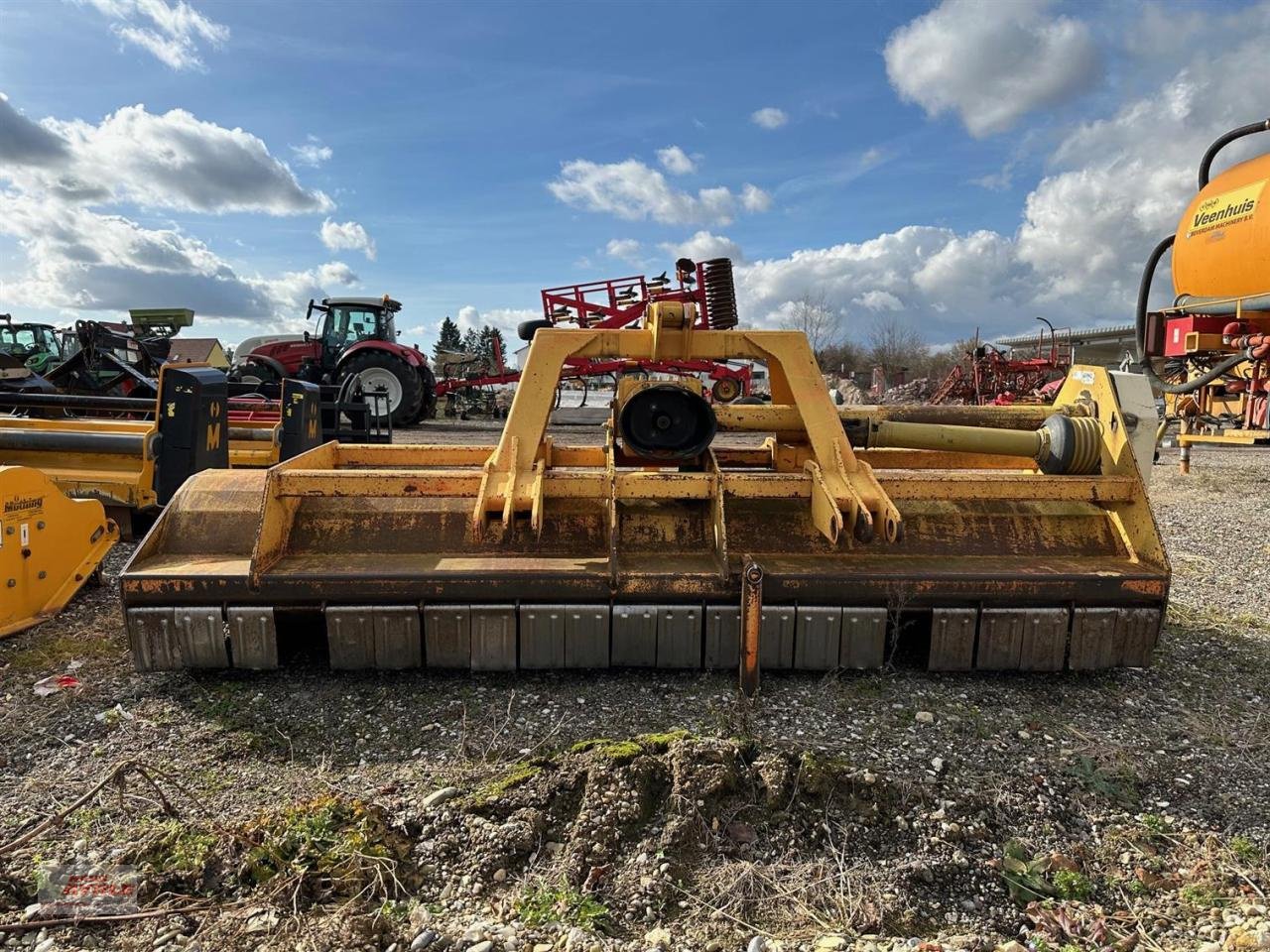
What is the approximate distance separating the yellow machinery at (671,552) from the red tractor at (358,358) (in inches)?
452

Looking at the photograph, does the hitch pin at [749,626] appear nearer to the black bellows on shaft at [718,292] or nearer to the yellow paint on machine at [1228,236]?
the yellow paint on machine at [1228,236]

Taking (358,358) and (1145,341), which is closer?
(1145,341)

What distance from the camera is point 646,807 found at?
101 inches

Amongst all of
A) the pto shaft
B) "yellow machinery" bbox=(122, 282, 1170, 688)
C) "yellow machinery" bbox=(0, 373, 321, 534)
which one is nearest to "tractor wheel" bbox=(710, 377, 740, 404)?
"yellow machinery" bbox=(0, 373, 321, 534)

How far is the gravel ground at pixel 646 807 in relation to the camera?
2127 mm

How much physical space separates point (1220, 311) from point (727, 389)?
9192 mm

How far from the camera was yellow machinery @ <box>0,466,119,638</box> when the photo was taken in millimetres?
4020

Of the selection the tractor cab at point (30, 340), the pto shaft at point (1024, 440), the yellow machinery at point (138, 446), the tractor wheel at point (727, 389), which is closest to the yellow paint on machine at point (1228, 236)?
the pto shaft at point (1024, 440)

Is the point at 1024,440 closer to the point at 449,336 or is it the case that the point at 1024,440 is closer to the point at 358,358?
the point at 358,358

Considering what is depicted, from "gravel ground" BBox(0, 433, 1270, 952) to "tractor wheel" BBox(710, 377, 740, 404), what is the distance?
1318 centimetres

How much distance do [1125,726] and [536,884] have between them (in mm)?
2658

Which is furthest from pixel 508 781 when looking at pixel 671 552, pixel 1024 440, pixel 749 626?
pixel 1024 440

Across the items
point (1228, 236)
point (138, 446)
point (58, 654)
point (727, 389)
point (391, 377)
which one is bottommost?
point (58, 654)

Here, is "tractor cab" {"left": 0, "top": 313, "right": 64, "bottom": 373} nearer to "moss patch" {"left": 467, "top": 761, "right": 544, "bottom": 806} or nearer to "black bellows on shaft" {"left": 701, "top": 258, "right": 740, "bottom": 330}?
"black bellows on shaft" {"left": 701, "top": 258, "right": 740, "bottom": 330}
